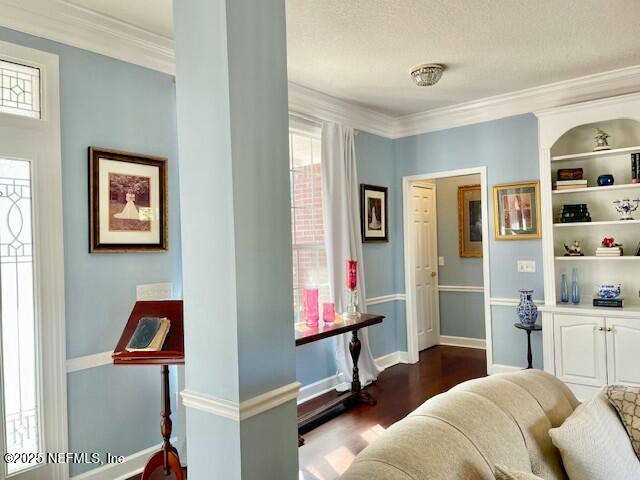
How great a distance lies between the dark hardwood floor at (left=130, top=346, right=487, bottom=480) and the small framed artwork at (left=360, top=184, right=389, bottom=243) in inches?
59.1

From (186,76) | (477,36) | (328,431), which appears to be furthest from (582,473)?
(477,36)

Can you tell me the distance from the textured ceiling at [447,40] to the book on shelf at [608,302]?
1.98 meters

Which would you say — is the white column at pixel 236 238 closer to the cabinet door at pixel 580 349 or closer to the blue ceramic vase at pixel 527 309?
the cabinet door at pixel 580 349

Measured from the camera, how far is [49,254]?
96.9 inches

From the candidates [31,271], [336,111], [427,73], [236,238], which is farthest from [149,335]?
[336,111]

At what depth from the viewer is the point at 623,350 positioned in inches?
143

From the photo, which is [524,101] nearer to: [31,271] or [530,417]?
[530,417]

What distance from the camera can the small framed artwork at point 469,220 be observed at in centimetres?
607

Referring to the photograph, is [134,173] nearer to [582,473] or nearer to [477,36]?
[477,36]

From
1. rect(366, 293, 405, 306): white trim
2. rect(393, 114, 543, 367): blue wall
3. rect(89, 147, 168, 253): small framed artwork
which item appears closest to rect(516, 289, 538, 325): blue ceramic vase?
rect(393, 114, 543, 367): blue wall

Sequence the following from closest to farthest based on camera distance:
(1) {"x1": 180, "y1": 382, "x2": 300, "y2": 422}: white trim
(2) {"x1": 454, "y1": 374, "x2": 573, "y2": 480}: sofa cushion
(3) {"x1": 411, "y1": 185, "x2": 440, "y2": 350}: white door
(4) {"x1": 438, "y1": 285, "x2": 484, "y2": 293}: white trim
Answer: (1) {"x1": 180, "y1": 382, "x2": 300, "y2": 422}: white trim, (2) {"x1": 454, "y1": 374, "x2": 573, "y2": 480}: sofa cushion, (3) {"x1": 411, "y1": 185, "x2": 440, "y2": 350}: white door, (4) {"x1": 438, "y1": 285, "x2": 484, "y2": 293}: white trim

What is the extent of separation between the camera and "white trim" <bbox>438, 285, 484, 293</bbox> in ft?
19.7

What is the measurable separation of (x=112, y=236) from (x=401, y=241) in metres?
3.40

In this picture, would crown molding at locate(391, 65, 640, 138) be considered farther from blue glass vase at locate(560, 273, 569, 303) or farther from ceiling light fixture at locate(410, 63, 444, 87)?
blue glass vase at locate(560, 273, 569, 303)
